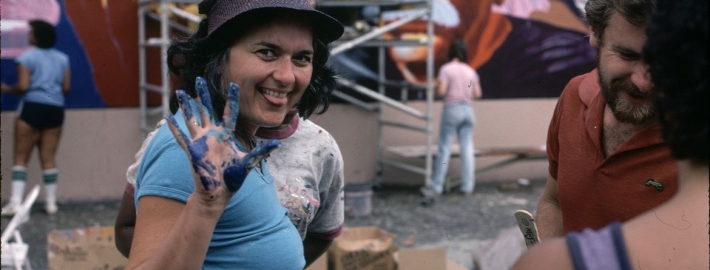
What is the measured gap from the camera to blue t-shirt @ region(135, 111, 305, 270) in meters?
1.75

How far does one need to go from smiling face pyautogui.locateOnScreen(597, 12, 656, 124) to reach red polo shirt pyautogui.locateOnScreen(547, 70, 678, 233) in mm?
96

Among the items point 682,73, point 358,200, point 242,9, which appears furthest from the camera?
point 358,200

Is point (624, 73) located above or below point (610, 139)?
above

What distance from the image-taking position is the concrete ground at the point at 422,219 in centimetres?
651

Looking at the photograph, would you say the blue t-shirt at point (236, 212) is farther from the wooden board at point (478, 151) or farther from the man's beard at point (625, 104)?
the wooden board at point (478, 151)

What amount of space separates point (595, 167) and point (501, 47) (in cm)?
726

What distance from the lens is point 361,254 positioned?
414cm

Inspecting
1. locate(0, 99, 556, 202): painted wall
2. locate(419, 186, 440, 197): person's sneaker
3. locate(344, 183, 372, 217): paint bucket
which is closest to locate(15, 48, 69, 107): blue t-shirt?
locate(0, 99, 556, 202): painted wall

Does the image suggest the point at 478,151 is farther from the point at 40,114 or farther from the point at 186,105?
the point at 186,105

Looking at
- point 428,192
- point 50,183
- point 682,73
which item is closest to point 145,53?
point 50,183

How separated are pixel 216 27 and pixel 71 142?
658 cm

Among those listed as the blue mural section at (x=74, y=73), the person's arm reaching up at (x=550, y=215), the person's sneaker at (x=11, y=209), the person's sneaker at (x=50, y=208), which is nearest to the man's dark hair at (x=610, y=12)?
the person's arm reaching up at (x=550, y=215)

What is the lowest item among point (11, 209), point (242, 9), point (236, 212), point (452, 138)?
point (11, 209)

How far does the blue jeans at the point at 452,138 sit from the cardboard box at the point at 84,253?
4.89m
